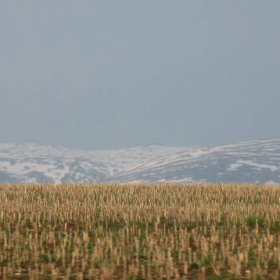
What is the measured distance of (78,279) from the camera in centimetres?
1375

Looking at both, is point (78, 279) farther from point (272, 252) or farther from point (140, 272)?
point (272, 252)

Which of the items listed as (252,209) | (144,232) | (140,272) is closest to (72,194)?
(252,209)

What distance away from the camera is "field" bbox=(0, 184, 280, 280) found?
570 inches

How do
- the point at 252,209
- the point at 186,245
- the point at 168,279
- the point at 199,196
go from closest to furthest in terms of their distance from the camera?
the point at 168,279 → the point at 186,245 → the point at 252,209 → the point at 199,196

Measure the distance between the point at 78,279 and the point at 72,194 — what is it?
17946 mm

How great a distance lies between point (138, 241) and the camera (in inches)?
687

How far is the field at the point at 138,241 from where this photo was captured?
47.5 feet

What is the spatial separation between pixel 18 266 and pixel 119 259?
207 centimetres

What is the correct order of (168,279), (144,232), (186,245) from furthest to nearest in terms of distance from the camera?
1. (144,232)
2. (186,245)
3. (168,279)

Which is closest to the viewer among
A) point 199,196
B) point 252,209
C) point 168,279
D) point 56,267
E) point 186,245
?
point 168,279

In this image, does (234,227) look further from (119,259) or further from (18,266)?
(18,266)

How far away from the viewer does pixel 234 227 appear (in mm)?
20000

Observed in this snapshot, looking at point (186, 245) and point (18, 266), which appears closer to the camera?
point (18, 266)

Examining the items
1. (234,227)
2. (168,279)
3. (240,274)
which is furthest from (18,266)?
(234,227)
